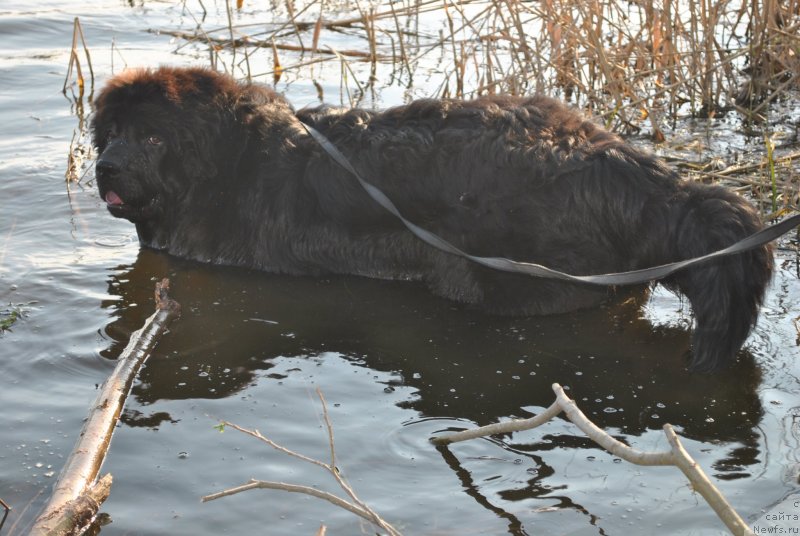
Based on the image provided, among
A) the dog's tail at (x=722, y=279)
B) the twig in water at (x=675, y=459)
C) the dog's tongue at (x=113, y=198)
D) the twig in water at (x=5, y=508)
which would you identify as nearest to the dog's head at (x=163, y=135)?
the dog's tongue at (x=113, y=198)

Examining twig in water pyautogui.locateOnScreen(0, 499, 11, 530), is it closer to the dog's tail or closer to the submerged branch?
the submerged branch

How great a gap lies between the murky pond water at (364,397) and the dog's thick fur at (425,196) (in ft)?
0.60

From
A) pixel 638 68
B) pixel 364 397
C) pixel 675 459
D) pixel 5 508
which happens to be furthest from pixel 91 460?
pixel 638 68

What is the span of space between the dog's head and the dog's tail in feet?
9.27

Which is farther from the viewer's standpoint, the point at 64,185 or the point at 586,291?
the point at 64,185

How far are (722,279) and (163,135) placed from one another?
3.34 meters

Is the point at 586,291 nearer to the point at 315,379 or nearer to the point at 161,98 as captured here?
the point at 315,379

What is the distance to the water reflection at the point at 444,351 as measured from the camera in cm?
442

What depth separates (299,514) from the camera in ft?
12.0

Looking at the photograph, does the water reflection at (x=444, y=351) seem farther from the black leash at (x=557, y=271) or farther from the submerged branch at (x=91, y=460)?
the black leash at (x=557, y=271)

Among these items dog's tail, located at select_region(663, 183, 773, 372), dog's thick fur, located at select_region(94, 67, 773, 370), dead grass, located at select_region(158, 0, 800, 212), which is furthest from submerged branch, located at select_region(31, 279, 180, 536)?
dead grass, located at select_region(158, 0, 800, 212)

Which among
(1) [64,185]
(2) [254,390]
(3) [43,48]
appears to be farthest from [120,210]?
(3) [43,48]

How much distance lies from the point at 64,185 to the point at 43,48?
12.1 feet

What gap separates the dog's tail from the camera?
4.52 meters
